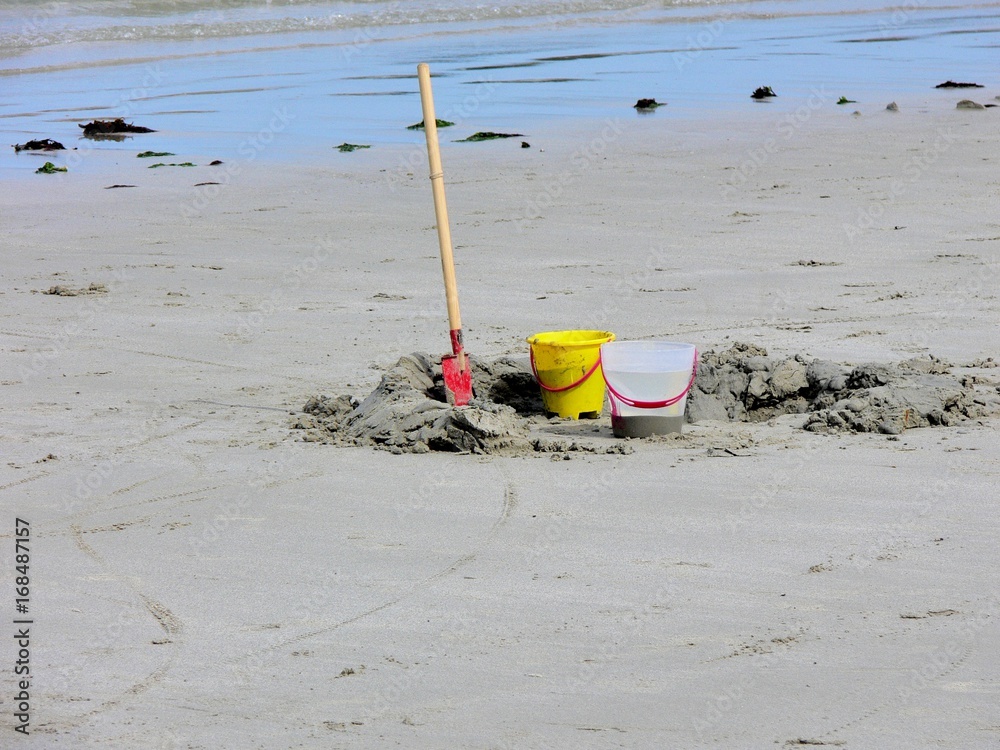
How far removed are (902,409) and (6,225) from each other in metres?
7.69

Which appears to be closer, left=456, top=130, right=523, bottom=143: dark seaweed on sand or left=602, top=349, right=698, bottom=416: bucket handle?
left=602, top=349, right=698, bottom=416: bucket handle

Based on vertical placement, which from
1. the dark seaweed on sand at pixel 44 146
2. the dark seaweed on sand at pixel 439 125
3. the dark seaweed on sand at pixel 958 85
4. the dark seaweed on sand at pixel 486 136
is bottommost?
the dark seaweed on sand at pixel 958 85

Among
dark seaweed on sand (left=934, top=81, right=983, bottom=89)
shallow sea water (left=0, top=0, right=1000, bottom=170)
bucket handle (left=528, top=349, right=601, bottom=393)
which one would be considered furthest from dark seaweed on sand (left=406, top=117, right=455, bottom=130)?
bucket handle (left=528, top=349, right=601, bottom=393)

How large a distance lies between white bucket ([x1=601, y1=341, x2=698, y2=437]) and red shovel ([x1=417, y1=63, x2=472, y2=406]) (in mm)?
670

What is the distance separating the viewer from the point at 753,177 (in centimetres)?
1060

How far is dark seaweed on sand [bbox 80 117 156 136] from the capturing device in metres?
14.3

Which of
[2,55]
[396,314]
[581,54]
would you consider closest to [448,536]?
[396,314]

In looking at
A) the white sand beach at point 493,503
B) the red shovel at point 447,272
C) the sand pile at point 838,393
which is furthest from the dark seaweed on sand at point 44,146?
the sand pile at point 838,393

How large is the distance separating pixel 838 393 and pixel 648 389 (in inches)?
36.8

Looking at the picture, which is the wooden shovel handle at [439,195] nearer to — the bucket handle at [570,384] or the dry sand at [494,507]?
the bucket handle at [570,384]

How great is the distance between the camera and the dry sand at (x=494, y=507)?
3182mm

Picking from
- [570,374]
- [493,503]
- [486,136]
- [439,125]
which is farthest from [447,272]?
[439,125]

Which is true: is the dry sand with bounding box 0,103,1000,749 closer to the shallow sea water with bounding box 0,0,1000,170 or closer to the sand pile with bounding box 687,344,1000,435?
the sand pile with bounding box 687,344,1000,435

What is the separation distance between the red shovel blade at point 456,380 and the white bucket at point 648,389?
66 cm
